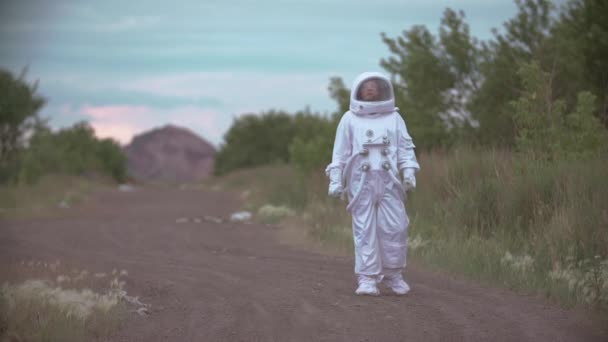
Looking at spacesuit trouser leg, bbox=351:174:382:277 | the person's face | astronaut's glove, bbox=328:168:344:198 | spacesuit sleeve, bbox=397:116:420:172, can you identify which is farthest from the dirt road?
the person's face

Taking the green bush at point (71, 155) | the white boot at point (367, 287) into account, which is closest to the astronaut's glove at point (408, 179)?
the white boot at point (367, 287)

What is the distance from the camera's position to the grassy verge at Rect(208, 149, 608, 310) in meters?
8.43

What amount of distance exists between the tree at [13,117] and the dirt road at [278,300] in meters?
16.1

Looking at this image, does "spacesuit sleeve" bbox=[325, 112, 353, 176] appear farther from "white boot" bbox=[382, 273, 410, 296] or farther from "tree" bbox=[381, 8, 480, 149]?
"tree" bbox=[381, 8, 480, 149]

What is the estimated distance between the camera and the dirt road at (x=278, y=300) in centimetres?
646

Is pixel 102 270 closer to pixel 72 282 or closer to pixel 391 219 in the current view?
pixel 72 282

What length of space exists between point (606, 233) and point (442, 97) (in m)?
12.3

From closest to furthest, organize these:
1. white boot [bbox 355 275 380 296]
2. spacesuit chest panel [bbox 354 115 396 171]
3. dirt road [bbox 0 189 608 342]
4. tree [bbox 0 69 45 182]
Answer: dirt road [bbox 0 189 608 342], white boot [bbox 355 275 380 296], spacesuit chest panel [bbox 354 115 396 171], tree [bbox 0 69 45 182]

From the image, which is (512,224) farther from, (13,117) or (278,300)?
(13,117)

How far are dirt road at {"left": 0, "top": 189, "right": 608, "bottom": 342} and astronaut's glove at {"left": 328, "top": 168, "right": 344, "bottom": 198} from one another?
111 centimetres

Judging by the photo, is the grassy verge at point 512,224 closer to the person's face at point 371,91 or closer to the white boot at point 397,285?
the white boot at point 397,285

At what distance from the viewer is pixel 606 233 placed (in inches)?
335

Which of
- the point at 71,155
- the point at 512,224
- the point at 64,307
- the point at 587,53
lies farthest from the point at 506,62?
the point at 71,155

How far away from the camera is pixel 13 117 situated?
2911 centimetres
